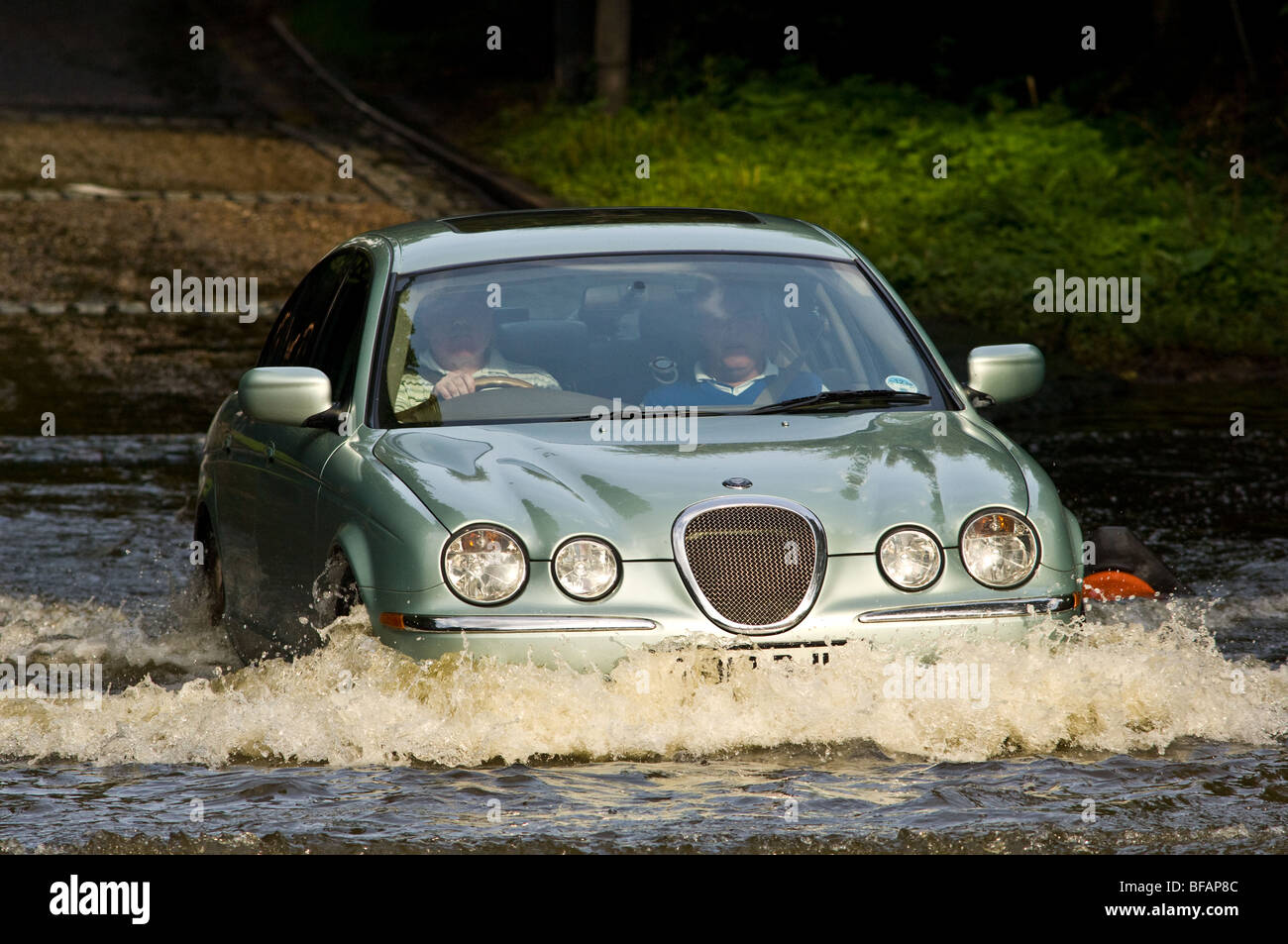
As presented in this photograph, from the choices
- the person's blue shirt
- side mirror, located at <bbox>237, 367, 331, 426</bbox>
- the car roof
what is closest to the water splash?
side mirror, located at <bbox>237, 367, 331, 426</bbox>

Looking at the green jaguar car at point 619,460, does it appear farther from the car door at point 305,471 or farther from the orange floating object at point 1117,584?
the orange floating object at point 1117,584

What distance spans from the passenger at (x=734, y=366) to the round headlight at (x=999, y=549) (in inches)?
39.5

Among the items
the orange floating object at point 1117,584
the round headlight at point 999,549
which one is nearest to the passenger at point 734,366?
the round headlight at point 999,549

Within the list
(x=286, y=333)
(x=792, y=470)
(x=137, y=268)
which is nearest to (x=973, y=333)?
(x=137, y=268)

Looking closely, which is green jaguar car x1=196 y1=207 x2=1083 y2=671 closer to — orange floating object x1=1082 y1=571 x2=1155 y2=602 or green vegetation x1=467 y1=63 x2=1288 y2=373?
orange floating object x1=1082 y1=571 x2=1155 y2=602

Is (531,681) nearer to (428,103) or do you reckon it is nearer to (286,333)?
(286,333)

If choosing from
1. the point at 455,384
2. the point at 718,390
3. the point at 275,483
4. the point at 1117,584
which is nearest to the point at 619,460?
the point at 718,390

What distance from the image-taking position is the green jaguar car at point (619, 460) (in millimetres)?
5383

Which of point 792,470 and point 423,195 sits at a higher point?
point 423,195

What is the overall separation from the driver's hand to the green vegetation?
31.2 feet

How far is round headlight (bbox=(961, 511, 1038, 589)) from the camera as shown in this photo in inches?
219

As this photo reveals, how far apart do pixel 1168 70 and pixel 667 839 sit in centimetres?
1957

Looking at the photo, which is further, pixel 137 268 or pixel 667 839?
pixel 137 268

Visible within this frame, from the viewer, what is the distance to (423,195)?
72.5 ft
